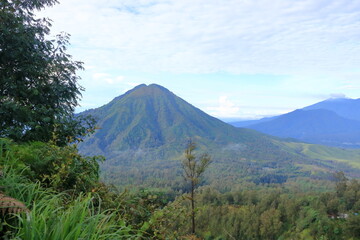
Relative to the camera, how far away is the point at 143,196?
10.7 ft

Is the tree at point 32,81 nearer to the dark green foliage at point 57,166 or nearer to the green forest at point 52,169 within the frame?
the green forest at point 52,169

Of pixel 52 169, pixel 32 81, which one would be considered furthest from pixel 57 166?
pixel 32 81

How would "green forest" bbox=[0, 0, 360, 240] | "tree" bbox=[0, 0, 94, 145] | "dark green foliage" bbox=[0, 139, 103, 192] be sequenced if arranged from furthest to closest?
1. "tree" bbox=[0, 0, 94, 145]
2. "dark green foliage" bbox=[0, 139, 103, 192]
3. "green forest" bbox=[0, 0, 360, 240]

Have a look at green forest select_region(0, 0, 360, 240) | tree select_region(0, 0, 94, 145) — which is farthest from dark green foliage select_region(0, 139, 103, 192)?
tree select_region(0, 0, 94, 145)

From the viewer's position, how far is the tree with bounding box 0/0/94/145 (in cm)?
600

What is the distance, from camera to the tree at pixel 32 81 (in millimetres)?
5996

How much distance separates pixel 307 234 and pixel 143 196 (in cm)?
4004

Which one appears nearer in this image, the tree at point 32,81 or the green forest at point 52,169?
the green forest at point 52,169

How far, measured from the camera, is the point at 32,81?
7168mm

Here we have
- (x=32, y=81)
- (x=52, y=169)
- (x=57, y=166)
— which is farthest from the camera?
(x=32, y=81)

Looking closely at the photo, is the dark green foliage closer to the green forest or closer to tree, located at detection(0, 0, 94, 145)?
the green forest

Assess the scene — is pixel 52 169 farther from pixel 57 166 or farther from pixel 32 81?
pixel 32 81

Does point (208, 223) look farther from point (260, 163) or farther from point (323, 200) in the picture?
point (260, 163)

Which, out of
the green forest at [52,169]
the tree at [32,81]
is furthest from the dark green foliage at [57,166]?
the tree at [32,81]
